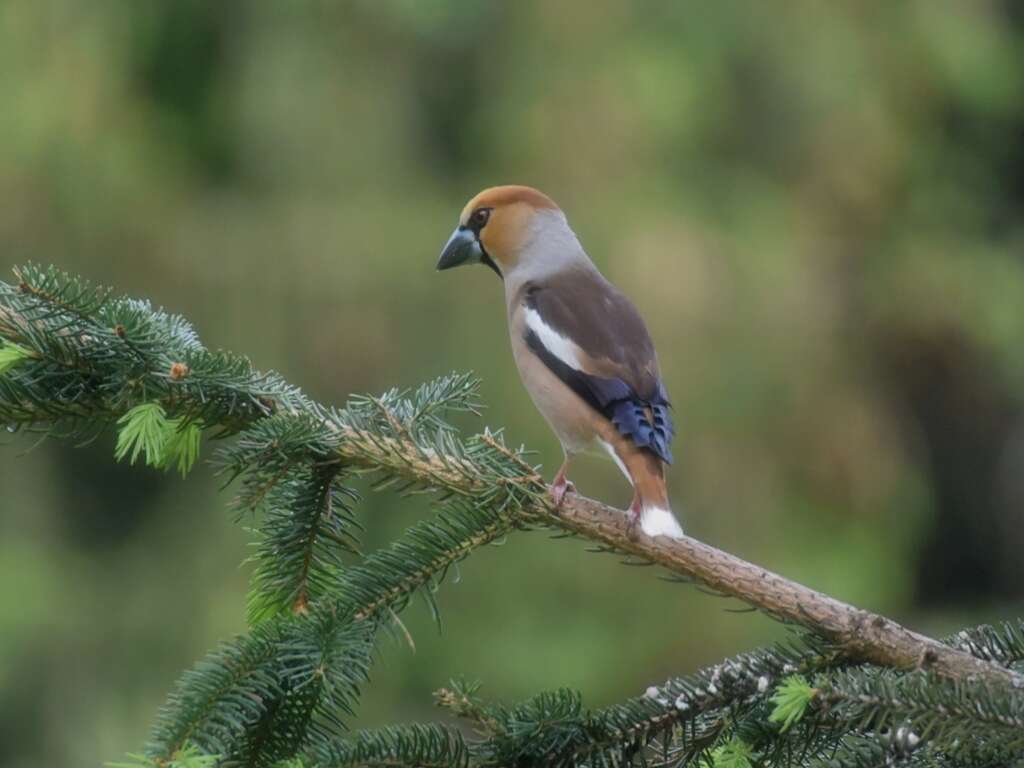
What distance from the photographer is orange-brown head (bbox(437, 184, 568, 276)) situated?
471 centimetres

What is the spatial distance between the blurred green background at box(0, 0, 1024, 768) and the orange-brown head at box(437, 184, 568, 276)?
2.28 metres

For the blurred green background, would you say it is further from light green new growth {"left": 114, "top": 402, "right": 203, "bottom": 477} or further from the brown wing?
light green new growth {"left": 114, "top": 402, "right": 203, "bottom": 477}

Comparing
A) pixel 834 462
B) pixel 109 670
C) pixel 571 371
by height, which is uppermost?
pixel 571 371

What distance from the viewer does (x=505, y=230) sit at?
4.73 m

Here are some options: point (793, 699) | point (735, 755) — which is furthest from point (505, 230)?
point (793, 699)

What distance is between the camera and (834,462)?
28.3 feet

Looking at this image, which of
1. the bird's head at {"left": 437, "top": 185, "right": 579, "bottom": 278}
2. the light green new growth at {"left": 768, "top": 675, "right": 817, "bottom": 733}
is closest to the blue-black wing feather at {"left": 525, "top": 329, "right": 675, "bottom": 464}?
the bird's head at {"left": 437, "top": 185, "right": 579, "bottom": 278}

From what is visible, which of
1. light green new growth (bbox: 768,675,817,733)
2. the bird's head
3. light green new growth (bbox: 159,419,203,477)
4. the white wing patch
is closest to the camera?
light green new growth (bbox: 768,675,817,733)

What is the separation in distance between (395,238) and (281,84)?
1.00 m

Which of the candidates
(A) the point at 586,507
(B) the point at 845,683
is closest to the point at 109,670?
(A) the point at 586,507

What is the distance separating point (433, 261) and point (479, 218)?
9.69 feet

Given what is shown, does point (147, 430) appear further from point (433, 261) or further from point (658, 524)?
point (433, 261)

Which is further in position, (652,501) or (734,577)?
(652,501)

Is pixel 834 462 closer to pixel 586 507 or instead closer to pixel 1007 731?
pixel 586 507
